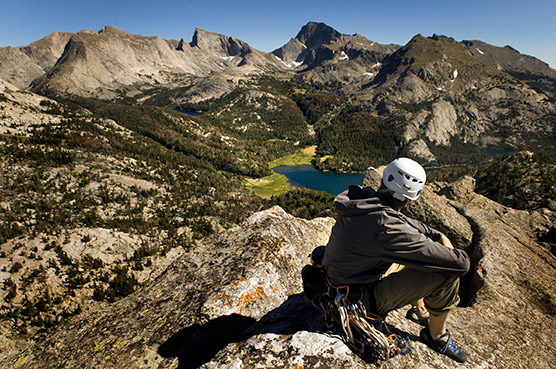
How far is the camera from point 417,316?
22.2 feet

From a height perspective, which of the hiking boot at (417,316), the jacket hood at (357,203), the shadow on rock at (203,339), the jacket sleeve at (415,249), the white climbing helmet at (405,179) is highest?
the white climbing helmet at (405,179)

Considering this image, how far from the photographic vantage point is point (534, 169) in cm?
6388

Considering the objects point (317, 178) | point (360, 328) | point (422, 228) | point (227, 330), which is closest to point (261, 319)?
point (227, 330)

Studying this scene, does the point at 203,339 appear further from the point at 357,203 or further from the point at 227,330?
the point at 357,203

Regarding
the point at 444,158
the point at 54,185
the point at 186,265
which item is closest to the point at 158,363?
the point at 186,265

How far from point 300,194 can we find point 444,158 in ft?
505

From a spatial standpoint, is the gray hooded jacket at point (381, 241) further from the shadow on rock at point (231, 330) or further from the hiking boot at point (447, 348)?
the hiking boot at point (447, 348)

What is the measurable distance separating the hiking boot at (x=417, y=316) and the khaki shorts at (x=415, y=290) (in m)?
1.47

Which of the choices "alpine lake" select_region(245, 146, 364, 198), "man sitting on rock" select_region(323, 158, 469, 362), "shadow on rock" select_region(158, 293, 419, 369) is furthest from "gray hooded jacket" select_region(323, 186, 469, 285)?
A: "alpine lake" select_region(245, 146, 364, 198)

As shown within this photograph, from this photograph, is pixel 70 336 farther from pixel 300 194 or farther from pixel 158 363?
pixel 300 194

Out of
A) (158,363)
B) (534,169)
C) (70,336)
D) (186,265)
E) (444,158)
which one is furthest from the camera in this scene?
(444,158)

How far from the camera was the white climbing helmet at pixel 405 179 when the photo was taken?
15.5 ft

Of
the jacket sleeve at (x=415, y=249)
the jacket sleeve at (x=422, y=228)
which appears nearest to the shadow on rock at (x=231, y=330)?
the jacket sleeve at (x=415, y=249)

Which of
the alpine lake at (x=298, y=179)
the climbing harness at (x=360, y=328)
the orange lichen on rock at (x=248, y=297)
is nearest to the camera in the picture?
the climbing harness at (x=360, y=328)
